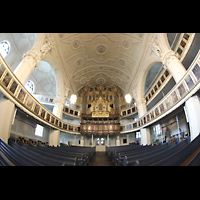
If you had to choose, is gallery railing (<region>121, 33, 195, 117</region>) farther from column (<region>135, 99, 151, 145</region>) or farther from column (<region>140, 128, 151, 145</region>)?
column (<region>140, 128, 151, 145</region>)

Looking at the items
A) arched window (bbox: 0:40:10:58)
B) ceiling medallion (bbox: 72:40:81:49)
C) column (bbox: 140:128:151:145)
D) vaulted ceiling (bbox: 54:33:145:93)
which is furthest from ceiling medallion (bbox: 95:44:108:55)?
column (bbox: 140:128:151:145)

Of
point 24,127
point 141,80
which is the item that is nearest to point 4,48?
point 24,127

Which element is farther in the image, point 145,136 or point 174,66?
point 145,136

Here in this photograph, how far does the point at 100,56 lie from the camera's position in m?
18.2

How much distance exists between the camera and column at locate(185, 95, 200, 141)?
19.0 feet

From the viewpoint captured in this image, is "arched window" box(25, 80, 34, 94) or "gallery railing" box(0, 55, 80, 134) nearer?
"gallery railing" box(0, 55, 80, 134)

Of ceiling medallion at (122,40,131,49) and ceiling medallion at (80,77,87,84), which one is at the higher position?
ceiling medallion at (122,40,131,49)

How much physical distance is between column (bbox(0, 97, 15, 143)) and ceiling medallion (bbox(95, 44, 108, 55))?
546 inches

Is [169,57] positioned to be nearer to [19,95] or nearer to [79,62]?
[19,95]

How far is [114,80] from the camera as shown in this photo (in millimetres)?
21969

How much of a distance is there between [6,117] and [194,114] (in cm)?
1020

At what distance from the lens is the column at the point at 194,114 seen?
580cm
